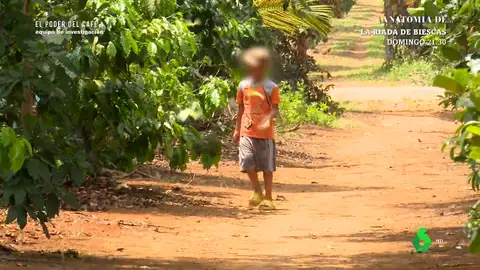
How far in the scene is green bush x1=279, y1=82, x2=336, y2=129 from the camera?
20.9m

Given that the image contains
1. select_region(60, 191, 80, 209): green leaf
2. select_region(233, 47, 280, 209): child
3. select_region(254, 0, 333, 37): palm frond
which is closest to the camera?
select_region(60, 191, 80, 209): green leaf

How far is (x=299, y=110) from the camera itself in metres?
23.1

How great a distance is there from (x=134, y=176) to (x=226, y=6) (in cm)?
271

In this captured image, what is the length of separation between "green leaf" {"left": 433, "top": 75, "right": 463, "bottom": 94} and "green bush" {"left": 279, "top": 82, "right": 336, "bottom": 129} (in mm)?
16873

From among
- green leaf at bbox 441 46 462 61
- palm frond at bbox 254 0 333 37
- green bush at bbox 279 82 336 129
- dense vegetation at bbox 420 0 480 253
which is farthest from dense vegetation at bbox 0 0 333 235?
green bush at bbox 279 82 336 129

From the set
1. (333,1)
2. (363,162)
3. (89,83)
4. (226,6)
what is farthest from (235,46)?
(333,1)

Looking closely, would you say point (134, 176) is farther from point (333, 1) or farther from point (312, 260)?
point (333, 1)

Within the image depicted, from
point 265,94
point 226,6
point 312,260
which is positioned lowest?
point 312,260

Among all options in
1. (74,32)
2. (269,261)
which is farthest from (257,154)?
(269,261)

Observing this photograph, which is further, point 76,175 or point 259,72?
point 259,72

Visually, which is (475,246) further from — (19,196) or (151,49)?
(151,49)

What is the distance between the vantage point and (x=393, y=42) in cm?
3744

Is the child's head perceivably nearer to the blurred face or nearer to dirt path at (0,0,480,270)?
the blurred face

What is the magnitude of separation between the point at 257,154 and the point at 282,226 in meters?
1.42
